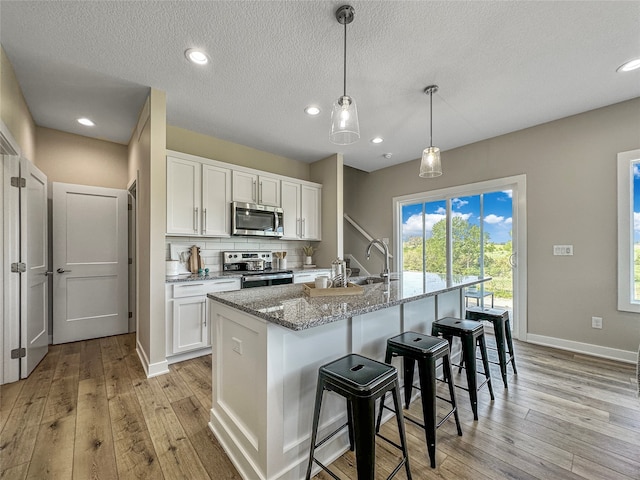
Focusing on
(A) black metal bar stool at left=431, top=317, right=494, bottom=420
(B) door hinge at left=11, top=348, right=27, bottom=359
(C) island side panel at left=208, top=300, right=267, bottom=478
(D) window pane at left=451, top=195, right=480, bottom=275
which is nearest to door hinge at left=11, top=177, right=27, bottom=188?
(B) door hinge at left=11, top=348, right=27, bottom=359

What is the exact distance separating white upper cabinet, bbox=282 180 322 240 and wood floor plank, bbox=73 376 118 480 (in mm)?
2681

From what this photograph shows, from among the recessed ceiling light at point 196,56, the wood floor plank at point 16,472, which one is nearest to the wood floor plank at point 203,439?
the wood floor plank at point 16,472

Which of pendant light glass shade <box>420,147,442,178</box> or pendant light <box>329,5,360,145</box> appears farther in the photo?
pendant light glass shade <box>420,147,442,178</box>

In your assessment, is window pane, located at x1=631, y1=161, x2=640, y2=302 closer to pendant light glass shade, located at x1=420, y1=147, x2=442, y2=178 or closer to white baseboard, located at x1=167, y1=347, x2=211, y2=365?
pendant light glass shade, located at x1=420, y1=147, x2=442, y2=178

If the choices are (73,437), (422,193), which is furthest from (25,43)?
(422,193)

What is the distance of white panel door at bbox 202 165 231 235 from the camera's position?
341cm

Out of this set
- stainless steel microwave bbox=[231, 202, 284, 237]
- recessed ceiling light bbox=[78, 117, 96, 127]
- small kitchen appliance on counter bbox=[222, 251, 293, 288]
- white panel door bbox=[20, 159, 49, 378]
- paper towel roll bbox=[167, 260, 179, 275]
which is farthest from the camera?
stainless steel microwave bbox=[231, 202, 284, 237]

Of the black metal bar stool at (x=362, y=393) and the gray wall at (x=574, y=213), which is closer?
the black metal bar stool at (x=362, y=393)

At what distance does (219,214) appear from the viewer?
3.54 meters

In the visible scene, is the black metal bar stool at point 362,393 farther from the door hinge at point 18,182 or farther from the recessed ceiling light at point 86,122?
the recessed ceiling light at point 86,122

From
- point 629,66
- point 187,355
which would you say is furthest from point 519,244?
point 187,355

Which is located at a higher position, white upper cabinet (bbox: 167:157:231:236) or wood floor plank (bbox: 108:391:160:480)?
white upper cabinet (bbox: 167:157:231:236)

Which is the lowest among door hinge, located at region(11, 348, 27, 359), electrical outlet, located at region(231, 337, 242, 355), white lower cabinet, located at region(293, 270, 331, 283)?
door hinge, located at region(11, 348, 27, 359)

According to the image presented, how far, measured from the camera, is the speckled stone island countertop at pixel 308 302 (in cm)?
124
